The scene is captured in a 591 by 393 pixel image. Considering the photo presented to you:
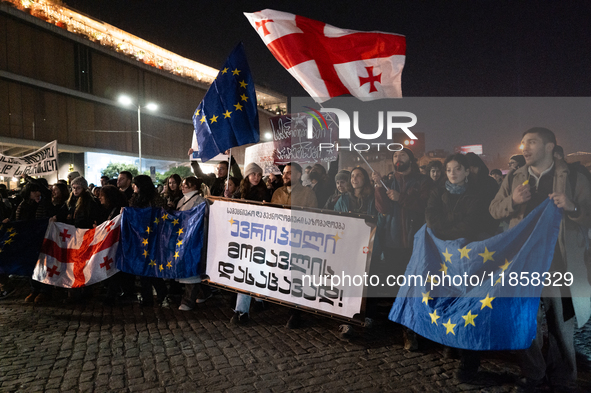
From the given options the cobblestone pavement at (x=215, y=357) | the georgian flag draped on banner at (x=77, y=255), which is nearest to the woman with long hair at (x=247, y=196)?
the cobblestone pavement at (x=215, y=357)

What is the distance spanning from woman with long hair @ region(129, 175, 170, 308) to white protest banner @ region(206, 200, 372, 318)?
1.23 meters

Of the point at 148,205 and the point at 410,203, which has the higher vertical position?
the point at 410,203

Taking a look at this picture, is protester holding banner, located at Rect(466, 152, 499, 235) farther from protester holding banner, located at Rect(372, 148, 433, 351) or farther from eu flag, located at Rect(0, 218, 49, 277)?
eu flag, located at Rect(0, 218, 49, 277)

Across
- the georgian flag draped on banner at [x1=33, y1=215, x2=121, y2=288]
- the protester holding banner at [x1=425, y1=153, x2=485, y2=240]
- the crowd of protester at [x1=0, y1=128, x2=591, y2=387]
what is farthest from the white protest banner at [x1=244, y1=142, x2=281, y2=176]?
the protester holding banner at [x1=425, y1=153, x2=485, y2=240]

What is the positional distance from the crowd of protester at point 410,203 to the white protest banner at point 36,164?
373 centimetres

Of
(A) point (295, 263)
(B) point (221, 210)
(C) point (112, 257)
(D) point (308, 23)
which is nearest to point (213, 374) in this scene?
(A) point (295, 263)

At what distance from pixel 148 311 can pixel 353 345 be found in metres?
3.14

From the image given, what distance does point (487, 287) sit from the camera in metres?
3.37

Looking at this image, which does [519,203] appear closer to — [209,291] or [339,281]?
[339,281]

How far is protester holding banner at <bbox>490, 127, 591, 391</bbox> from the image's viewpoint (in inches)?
129

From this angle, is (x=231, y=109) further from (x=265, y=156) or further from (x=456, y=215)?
(x=265, y=156)

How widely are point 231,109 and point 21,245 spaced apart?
4.20 metres

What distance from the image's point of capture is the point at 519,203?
342cm

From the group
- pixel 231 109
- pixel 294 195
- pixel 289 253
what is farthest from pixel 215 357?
pixel 231 109
